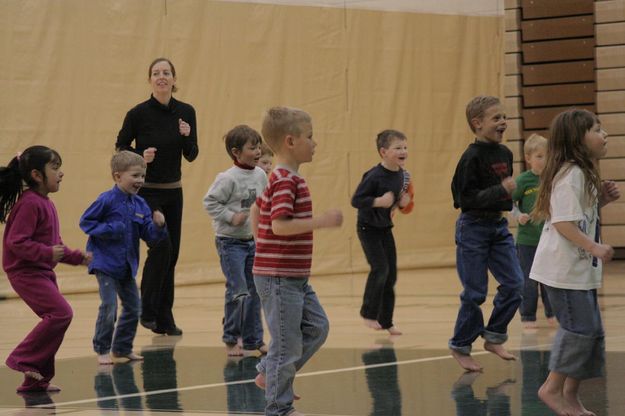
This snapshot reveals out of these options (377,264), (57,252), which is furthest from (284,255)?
(377,264)

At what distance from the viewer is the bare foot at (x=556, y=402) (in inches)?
220

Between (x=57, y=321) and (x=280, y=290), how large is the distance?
2.07 metres

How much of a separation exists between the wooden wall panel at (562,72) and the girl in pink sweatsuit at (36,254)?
9.80 metres

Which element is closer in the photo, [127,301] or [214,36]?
[127,301]

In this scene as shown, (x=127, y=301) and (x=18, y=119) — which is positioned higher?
(x=18, y=119)

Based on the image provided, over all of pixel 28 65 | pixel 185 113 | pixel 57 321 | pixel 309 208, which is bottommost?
pixel 57 321

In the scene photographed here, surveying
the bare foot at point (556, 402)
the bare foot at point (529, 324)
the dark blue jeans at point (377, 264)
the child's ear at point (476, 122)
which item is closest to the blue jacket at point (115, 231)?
the dark blue jeans at point (377, 264)

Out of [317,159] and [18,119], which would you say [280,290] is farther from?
[317,159]

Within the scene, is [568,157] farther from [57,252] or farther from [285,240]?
[57,252]

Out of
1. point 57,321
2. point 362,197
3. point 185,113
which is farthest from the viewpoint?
point 185,113

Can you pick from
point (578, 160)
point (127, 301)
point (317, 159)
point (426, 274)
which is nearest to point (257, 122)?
point (317, 159)

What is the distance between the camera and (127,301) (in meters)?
8.30

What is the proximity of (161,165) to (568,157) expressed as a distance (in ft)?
16.0

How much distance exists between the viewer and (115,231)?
26.6ft
